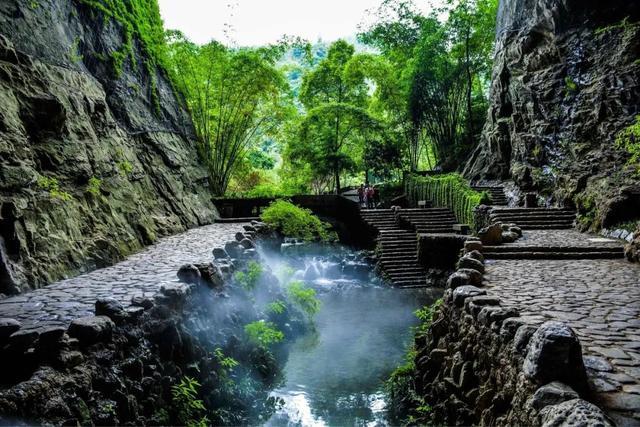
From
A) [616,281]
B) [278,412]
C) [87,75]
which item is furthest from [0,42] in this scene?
[616,281]

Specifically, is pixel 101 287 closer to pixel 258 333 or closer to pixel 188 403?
pixel 188 403

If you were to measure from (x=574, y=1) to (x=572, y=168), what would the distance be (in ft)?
22.6

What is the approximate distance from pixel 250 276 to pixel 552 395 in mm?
6971

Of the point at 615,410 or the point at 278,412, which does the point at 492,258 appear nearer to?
the point at 278,412

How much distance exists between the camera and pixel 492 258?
9547 mm

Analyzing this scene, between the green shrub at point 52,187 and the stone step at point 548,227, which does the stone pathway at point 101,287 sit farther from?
the stone step at point 548,227

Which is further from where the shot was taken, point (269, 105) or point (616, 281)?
point (269, 105)

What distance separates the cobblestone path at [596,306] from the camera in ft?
9.90

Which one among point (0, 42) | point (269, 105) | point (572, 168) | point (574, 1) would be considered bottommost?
point (572, 168)

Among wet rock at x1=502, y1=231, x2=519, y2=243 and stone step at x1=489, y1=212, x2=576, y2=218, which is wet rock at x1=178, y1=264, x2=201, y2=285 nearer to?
wet rock at x1=502, y1=231, x2=519, y2=243

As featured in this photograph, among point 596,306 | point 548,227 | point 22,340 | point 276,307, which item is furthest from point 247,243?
point 548,227

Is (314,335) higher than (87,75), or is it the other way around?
(87,75)

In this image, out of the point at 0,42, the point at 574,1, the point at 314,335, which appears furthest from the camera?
the point at 574,1

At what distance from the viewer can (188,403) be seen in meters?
4.89
